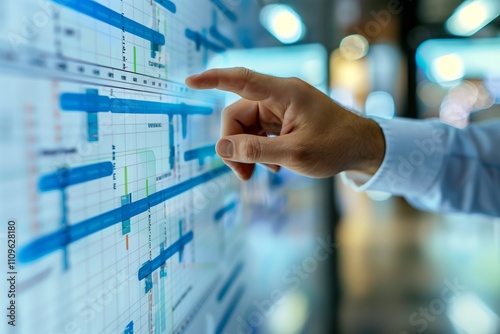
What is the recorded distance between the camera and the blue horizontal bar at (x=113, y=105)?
48 cm

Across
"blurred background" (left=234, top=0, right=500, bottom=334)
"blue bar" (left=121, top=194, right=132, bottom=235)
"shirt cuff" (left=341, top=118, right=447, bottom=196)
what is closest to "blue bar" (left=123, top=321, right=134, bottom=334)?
"blue bar" (left=121, top=194, right=132, bottom=235)

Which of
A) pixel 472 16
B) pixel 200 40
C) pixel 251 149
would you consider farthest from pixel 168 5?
pixel 472 16

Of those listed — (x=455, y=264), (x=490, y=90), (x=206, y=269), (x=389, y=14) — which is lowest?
(x=455, y=264)

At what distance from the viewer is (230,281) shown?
119cm

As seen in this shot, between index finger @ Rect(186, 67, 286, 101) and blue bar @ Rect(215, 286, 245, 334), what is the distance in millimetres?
608

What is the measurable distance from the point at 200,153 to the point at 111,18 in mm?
423

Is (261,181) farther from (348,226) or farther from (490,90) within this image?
(490,90)

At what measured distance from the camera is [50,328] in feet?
1.51

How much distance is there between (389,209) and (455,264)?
1163mm

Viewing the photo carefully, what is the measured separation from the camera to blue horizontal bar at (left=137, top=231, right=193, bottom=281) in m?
0.66

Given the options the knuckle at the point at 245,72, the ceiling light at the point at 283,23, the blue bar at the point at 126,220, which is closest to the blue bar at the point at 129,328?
the blue bar at the point at 126,220

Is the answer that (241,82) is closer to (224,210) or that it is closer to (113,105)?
(113,105)

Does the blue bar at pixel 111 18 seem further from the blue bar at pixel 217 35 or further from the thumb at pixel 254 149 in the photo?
the blue bar at pixel 217 35

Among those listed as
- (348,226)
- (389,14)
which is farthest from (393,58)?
(348,226)
